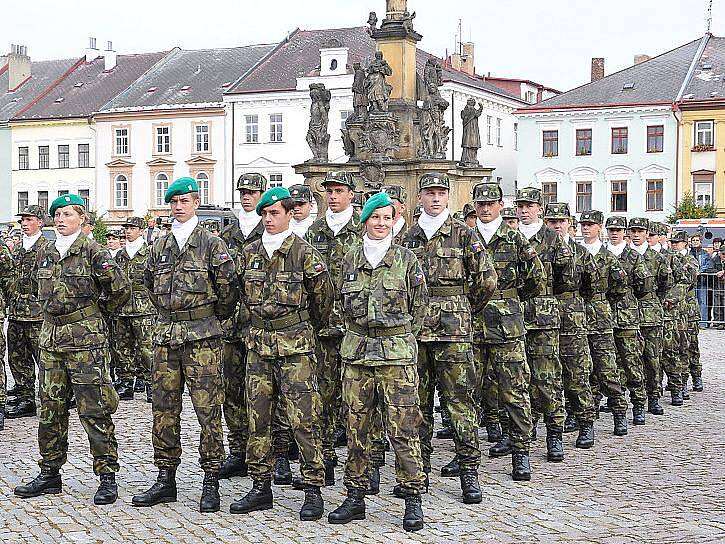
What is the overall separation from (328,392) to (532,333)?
7.33 ft

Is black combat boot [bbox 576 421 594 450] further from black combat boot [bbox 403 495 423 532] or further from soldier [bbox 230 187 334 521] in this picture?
soldier [bbox 230 187 334 521]

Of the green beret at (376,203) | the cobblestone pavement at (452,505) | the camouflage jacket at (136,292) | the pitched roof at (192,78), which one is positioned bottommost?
the cobblestone pavement at (452,505)

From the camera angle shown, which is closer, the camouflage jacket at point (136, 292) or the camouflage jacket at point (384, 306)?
the camouflage jacket at point (384, 306)

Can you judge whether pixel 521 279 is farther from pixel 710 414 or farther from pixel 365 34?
pixel 365 34

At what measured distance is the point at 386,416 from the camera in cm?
804

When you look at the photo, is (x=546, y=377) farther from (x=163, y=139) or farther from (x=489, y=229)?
(x=163, y=139)

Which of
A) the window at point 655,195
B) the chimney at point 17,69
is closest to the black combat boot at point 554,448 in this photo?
the window at point 655,195

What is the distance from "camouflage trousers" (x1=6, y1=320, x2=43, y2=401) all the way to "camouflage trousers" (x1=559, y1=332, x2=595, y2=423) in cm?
590

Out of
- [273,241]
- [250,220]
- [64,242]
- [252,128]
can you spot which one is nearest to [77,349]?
[64,242]

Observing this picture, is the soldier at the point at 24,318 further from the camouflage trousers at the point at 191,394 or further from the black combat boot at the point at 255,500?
the black combat boot at the point at 255,500

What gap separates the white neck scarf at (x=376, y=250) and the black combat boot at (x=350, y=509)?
1.68 metres

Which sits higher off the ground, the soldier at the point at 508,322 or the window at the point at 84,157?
the window at the point at 84,157

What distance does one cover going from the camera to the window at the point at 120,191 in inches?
2255

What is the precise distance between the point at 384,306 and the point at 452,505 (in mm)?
1742
